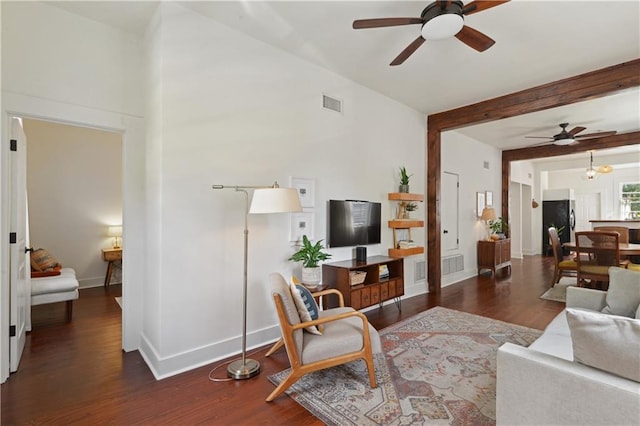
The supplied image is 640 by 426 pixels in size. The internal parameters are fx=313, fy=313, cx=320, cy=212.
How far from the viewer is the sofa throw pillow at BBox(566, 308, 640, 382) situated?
1.31 m

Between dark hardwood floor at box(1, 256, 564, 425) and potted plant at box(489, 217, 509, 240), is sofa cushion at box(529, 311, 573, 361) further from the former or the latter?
potted plant at box(489, 217, 509, 240)

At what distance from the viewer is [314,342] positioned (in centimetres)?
235

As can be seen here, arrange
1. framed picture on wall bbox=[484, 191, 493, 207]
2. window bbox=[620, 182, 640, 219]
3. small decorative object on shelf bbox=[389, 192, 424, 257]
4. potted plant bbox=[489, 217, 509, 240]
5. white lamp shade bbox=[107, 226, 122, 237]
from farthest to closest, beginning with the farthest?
window bbox=[620, 182, 640, 219], framed picture on wall bbox=[484, 191, 493, 207], potted plant bbox=[489, 217, 509, 240], white lamp shade bbox=[107, 226, 122, 237], small decorative object on shelf bbox=[389, 192, 424, 257]

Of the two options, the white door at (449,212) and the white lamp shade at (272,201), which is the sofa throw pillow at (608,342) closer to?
the white lamp shade at (272,201)

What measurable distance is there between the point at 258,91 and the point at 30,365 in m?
3.27

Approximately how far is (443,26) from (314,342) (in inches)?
106

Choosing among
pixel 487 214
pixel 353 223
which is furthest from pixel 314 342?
pixel 487 214

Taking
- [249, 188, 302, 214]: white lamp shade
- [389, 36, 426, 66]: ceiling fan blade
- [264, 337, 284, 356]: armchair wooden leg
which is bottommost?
[264, 337, 284, 356]: armchair wooden leg

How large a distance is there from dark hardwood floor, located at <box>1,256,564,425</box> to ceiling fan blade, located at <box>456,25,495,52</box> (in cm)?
308

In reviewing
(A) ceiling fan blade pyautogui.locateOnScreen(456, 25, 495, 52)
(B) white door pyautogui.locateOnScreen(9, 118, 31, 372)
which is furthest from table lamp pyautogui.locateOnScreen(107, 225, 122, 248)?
(A) ceiling fan blade pyautogui.locateOnScreen(456, 25, 495, 52)

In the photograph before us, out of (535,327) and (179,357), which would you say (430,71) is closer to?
(535,327)

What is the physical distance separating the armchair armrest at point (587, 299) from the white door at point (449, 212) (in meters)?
3.03

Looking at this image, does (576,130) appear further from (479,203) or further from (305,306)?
(305,306)

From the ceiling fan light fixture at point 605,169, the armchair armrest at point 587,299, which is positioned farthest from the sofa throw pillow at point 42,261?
the ceiling fan light fixture at point 605,169
